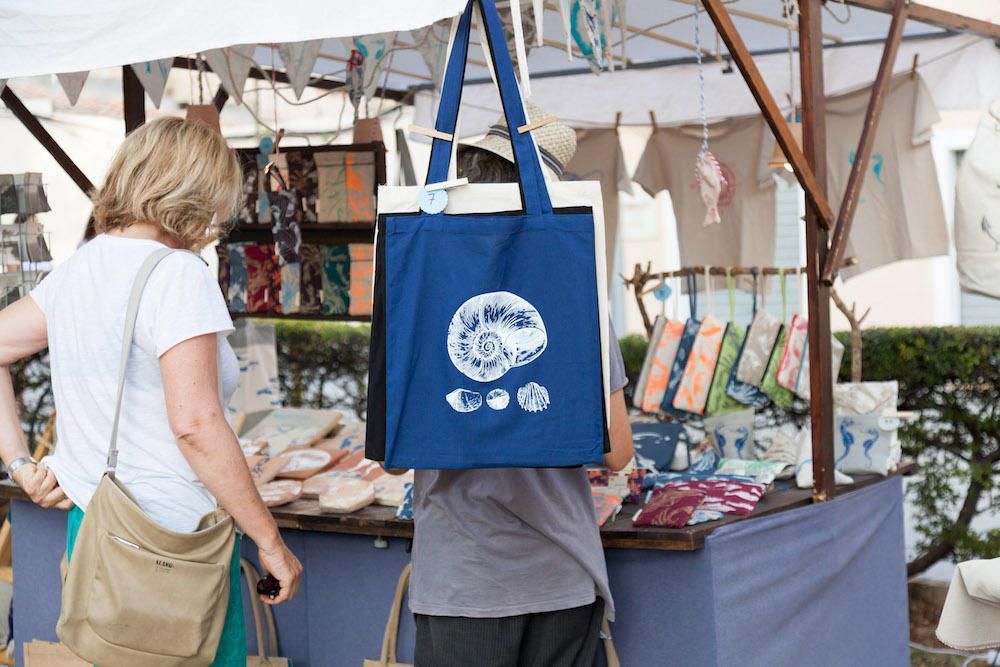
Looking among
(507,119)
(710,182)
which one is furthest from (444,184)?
(710,182)

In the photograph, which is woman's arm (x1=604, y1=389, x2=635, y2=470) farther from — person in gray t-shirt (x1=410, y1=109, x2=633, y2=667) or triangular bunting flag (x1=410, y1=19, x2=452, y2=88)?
triangular bunting flag (x1=410, y1=19, x2=452, y2=88)

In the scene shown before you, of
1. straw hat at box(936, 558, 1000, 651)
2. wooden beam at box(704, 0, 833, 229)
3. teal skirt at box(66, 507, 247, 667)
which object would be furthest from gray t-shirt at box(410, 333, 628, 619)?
wooden beam at box(704, 0, 833, 229)

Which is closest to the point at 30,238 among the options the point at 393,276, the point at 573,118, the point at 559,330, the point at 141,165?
the point at 141,165

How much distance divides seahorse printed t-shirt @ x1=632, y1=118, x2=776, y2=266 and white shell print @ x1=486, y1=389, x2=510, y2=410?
3812mm

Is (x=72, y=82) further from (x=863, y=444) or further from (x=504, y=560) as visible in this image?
(x=863, y=444)

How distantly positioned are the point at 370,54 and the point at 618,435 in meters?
2.74

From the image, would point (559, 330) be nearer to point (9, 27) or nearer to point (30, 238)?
point (9, 27)

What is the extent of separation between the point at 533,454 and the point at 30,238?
246 centimetres

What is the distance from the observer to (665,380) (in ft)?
14.0

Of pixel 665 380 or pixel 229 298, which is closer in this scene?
pixel 665 380

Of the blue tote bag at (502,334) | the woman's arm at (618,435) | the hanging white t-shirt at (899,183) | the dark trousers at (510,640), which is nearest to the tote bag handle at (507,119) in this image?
the blue tote bag at (502,334)

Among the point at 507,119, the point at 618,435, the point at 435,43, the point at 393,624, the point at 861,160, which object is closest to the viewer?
the point at 507,119

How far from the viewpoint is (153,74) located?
4.11m

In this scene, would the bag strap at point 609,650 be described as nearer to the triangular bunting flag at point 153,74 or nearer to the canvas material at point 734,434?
the canvas material at point 734,434
